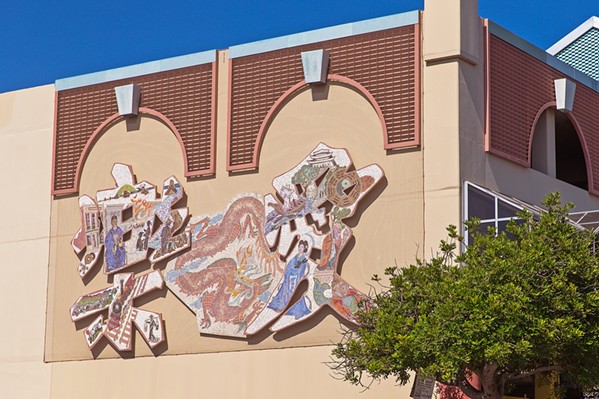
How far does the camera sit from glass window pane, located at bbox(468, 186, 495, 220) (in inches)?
1164

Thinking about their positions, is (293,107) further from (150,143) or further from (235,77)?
(150,143)

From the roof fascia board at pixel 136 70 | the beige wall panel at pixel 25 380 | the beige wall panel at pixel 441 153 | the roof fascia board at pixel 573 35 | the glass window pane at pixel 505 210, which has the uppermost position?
the roof fascia board at pixel 573 35

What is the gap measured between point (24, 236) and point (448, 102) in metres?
13.1

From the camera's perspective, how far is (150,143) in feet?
111

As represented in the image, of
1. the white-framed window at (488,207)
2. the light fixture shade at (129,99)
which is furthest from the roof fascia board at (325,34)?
the white-framed window at (488,207)

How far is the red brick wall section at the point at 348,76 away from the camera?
3017cm

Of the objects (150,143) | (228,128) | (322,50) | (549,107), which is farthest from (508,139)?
(150,143)

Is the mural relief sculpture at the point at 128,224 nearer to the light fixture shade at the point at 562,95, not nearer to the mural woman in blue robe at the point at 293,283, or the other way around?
the mural woman in blue robe at the point at 293,283

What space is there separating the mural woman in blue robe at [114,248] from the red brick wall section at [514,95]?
32.9 feet

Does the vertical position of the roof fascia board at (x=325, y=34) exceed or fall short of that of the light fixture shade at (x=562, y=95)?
it exceeds it

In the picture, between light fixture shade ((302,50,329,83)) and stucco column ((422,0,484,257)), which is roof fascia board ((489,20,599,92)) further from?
light fixture shade ((302,50,329,83))

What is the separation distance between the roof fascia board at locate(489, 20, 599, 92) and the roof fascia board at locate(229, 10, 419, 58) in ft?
7.39

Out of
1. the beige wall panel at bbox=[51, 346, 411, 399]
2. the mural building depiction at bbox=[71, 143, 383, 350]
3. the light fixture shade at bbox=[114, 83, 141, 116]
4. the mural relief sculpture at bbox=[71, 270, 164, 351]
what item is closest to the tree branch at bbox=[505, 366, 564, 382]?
the beige wall panel at bbox=[51, 346, 411, 399]

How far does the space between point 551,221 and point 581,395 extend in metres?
8.81
